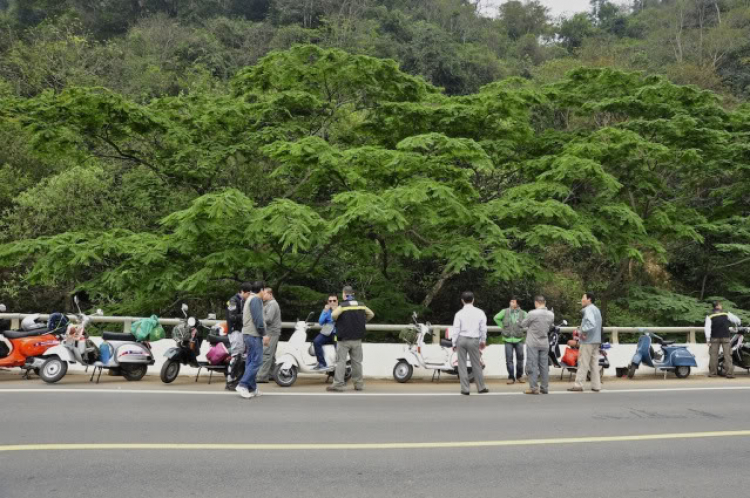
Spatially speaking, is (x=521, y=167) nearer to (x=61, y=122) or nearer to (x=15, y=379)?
(x=61, y=122)

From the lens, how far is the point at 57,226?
69.6 feet

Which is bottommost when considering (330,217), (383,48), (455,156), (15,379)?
(15,379)

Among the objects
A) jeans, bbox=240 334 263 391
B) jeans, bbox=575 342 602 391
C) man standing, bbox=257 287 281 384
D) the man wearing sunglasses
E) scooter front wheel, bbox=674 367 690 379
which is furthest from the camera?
scooter front wheel, bbox=674 367 690 379

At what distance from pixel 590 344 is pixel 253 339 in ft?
21.2

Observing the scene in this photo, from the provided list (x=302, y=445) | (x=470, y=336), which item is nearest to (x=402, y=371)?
(x=470, y=336)

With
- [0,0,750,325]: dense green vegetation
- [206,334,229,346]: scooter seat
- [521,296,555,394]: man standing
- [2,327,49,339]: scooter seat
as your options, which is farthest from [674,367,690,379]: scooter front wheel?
[2,327,49,339]: scooter seat

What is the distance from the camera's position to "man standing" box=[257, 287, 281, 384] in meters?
10.9

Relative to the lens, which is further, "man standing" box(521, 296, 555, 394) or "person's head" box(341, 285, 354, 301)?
"man standing" box(521, 296, 555, 394)

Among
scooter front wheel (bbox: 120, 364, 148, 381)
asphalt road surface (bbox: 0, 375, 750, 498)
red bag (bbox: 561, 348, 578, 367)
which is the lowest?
asphalt road surface (bbox: 0, 375, 750, 498)

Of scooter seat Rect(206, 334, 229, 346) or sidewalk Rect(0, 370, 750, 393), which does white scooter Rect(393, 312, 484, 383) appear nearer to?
sidewalk Rect(0, 370, 750, 393)

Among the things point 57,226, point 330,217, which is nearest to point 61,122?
point 57,226

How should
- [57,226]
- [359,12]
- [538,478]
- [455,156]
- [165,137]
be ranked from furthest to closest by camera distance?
[359,12], [57,226], [165,137], [455,156], [538,478]

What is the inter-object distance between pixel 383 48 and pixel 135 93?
2061 cm

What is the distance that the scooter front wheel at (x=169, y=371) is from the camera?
1152cm
